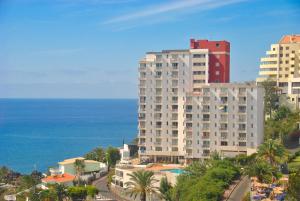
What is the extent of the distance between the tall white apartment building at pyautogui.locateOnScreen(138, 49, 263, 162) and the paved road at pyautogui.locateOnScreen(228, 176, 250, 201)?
12.5 m

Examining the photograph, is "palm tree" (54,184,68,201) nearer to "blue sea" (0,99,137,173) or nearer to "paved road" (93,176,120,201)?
"paved road" (93,176,120,201)

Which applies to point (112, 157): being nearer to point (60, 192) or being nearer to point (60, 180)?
point (60, 180)

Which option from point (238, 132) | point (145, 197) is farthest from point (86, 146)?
point (145, 197)

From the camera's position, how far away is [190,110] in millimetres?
54438

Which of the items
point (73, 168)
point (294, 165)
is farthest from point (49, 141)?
→ point (294, 165)

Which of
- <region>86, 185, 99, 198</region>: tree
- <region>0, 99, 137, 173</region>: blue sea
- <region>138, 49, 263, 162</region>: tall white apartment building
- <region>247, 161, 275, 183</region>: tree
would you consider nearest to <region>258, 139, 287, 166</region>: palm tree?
<region>247, 161, 275, 183</region>: tree

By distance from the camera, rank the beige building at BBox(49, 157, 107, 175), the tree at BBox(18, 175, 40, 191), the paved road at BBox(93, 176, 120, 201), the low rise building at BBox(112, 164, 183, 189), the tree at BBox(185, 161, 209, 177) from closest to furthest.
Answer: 1. the tree at BBox(185, 161, 209, 177)
2. the low rise building at BBox(112, 164, 183, 189)
3. the paved road at BBox(93, 176, 120, 201)
4. the tree at BBox(18, 175, 40, 191)
5. the beige building at BBox(49, 157, 107, 175)

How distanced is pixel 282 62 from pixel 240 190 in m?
36.9

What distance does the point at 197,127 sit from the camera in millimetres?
54156

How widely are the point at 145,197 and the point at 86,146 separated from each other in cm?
7565

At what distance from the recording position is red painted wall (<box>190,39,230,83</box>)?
5797cm

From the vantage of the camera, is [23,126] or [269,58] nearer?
[269,58]

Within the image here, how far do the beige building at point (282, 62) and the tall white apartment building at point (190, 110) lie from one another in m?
15.1

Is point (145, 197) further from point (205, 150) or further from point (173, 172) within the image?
point (205, 150)
